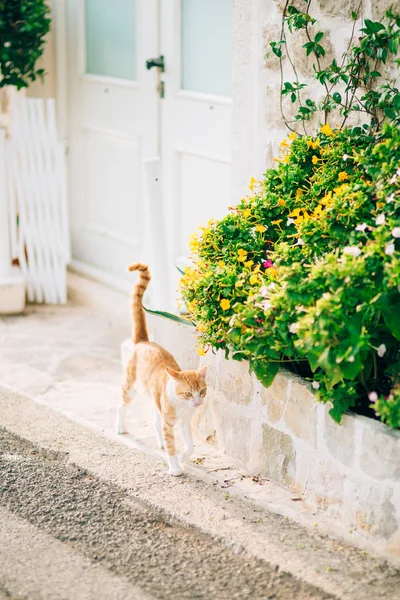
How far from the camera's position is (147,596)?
3.42 meters

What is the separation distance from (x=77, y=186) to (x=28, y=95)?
776 mm

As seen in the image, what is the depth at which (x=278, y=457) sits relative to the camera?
4121mm

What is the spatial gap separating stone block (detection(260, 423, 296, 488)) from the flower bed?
0.95ft

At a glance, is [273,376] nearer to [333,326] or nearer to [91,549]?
[333,326]

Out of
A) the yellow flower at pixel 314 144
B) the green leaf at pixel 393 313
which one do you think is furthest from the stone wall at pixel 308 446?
the yellow flower at pixel 314 144

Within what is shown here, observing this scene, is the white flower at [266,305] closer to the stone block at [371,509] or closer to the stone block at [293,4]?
the stone block at [371,509]

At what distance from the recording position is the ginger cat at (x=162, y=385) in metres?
4.19

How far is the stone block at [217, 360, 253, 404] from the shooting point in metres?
4.26

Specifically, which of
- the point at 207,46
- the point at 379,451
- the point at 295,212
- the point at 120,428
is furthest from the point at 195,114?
the point at 379,451

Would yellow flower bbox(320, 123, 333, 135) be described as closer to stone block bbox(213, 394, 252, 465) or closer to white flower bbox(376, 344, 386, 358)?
white flower bbox(376, 344, 386, 358)

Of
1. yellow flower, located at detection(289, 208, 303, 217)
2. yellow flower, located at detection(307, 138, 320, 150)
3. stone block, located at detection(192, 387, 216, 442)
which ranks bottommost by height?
stone block, located at detection(192, 387, 216, 442)

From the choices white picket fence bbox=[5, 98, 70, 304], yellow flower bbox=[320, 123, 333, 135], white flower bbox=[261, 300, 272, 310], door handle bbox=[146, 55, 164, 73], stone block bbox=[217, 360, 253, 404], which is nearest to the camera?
white flower bbox=[261, 300, 272, 310]

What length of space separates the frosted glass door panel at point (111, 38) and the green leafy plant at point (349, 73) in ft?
6.85

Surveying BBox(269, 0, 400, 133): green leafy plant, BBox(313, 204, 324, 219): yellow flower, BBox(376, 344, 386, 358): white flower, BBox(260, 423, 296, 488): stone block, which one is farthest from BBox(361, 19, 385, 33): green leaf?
BBox(260, 423, 296, 488): stone block
